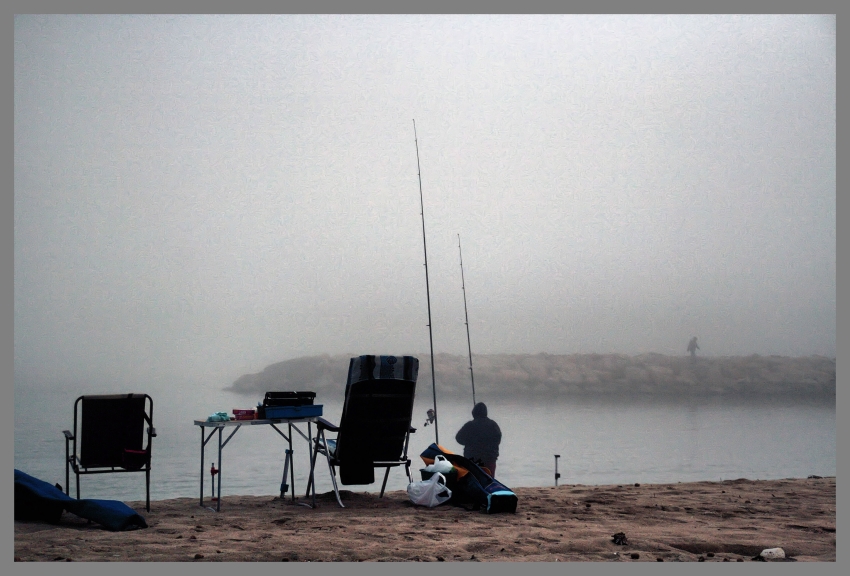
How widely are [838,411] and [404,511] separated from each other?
272 cm

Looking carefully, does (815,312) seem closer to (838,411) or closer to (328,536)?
(838,411)

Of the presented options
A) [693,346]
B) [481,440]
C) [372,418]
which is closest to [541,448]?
[481,440]

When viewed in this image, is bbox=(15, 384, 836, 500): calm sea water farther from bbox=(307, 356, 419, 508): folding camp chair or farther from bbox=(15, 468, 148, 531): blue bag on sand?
bbox=(15, 468, 148, 531): blue bag on sand

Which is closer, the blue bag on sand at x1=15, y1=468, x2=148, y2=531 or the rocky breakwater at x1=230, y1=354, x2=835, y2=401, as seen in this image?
the blue bag on sand at x1=15, y1=468, x2=148, y2=531

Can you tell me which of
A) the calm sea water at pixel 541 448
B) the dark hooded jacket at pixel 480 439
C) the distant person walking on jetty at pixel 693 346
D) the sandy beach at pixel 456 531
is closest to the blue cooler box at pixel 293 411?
the sandy beach at pixel 456 531

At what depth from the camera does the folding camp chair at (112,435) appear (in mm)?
4238

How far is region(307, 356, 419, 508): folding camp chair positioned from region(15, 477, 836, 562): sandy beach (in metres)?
0.23

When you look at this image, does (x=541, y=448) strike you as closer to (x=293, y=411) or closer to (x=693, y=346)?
(x=293, y=411)

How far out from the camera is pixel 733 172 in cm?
1156

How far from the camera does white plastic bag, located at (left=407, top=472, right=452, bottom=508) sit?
4.52m

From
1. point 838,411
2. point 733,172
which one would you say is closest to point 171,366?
point 733,172

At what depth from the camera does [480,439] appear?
549cm

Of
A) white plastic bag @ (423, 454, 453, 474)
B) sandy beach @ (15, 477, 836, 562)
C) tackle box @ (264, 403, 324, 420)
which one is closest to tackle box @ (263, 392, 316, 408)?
tackle box @ (264, 403, 324, 420)

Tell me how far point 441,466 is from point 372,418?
1.53 ft
